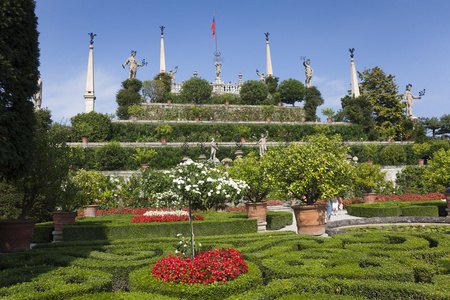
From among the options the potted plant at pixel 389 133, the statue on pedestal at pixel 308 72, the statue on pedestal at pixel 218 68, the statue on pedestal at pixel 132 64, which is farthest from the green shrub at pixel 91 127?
the potted plant at pixel 389 133

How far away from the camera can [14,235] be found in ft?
28.5

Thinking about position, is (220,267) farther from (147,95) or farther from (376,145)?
(147,95)

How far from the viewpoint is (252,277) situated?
5352 millimetres

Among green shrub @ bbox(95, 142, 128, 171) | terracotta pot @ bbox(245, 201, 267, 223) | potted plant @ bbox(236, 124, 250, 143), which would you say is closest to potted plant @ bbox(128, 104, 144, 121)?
potted plant @ bbox(236, 124, 250, 143)

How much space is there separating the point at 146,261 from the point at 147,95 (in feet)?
137

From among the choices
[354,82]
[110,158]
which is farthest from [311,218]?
[354,82]

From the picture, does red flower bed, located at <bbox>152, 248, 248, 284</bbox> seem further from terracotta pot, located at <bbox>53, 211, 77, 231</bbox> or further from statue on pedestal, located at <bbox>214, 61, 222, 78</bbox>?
statue on pedestal, located at <bbox>214, 61, 222, 78</bbox>

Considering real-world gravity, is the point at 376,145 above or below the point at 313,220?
above

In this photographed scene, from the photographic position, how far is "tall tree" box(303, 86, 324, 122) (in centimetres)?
4691

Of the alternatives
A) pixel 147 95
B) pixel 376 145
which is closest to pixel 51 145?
pixel 376 145

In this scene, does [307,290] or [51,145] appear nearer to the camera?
[307,290]

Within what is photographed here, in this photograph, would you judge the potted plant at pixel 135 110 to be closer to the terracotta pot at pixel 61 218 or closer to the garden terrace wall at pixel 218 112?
the garden terrace wall at pixel 218 112

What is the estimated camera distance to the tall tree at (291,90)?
1944 inches

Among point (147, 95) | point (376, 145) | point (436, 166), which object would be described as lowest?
point (436, 166)
